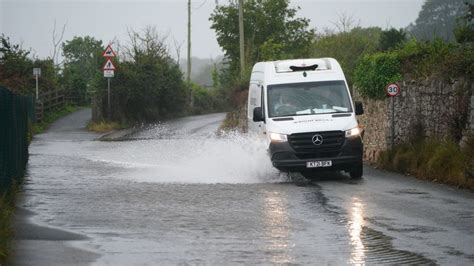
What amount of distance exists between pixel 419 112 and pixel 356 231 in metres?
11.2

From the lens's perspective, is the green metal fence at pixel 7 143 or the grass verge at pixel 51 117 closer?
the green metal fence at pixel 7 143

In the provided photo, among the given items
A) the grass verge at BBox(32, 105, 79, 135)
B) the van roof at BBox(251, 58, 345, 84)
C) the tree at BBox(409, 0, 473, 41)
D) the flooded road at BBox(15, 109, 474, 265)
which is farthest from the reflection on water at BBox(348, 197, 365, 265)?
the tree at BBox(409, 0, 473, 41)

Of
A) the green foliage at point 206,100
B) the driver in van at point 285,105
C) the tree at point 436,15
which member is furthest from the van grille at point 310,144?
the tree at point 436,15

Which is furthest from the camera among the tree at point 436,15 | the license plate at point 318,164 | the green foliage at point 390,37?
the tree at point 436,15

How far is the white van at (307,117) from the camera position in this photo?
18.6m

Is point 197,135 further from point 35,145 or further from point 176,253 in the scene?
point 176,253

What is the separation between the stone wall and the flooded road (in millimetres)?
1611

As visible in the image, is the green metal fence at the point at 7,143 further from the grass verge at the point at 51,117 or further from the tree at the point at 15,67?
the tree at the point at 15,67

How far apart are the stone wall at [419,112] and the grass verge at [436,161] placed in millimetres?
442

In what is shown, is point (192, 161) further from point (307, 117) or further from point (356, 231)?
point (356, 231)

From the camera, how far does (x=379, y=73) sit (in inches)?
944

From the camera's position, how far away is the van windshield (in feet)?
64.6

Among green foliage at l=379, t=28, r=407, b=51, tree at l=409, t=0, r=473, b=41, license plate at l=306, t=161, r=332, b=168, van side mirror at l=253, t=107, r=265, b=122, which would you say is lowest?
license plate at l=306, t=161, r=332, b=168

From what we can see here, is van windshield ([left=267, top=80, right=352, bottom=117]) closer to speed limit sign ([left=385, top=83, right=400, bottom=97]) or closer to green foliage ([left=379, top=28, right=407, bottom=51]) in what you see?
speed limit sign ([left=385, top=83, right=400, bottom=97])
